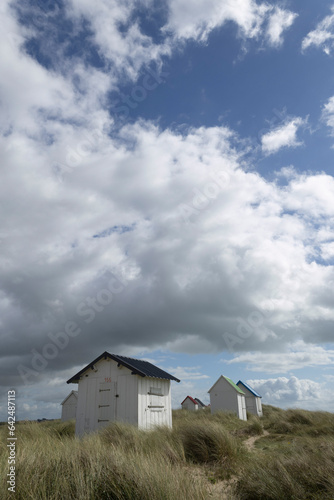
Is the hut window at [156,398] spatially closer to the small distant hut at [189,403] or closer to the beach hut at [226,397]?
the beach hut at [226,397]

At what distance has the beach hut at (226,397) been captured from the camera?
33250mm

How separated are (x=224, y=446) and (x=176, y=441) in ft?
5.87

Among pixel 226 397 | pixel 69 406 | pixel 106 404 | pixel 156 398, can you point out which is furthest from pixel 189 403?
pixel 106 404

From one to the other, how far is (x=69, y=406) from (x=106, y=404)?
21.2m

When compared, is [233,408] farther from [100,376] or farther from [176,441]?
[176,441]

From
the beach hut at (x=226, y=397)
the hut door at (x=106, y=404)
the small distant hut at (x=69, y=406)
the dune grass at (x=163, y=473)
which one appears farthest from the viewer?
the small distant hut at (x=69, y=406)

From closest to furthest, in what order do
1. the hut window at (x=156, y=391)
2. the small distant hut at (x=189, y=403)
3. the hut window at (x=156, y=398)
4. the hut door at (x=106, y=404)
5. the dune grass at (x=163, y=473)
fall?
the dune grass at (x=163, y=473) < the hut door at (x=106, y=404) < the hut window at (x=156, y=398) < the hut window at (x=156, y=391) < the small distant hut at (x=189, y=403)

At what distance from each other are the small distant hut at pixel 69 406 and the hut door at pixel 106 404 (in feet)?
64.9

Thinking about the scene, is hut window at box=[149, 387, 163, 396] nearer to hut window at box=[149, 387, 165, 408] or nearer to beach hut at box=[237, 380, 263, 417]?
hut window at box=[149, 387, 165, 408]

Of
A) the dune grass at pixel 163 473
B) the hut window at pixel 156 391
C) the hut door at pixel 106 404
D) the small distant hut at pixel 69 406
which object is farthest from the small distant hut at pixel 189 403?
the dune grass at pixel 163 473

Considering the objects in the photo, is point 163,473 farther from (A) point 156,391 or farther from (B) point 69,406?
(B) point 69,406

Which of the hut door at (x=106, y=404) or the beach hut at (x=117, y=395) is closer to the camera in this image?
the beach hut at (x=117, y=395)

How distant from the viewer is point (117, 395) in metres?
19.0

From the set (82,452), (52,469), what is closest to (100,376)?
(82,452)
